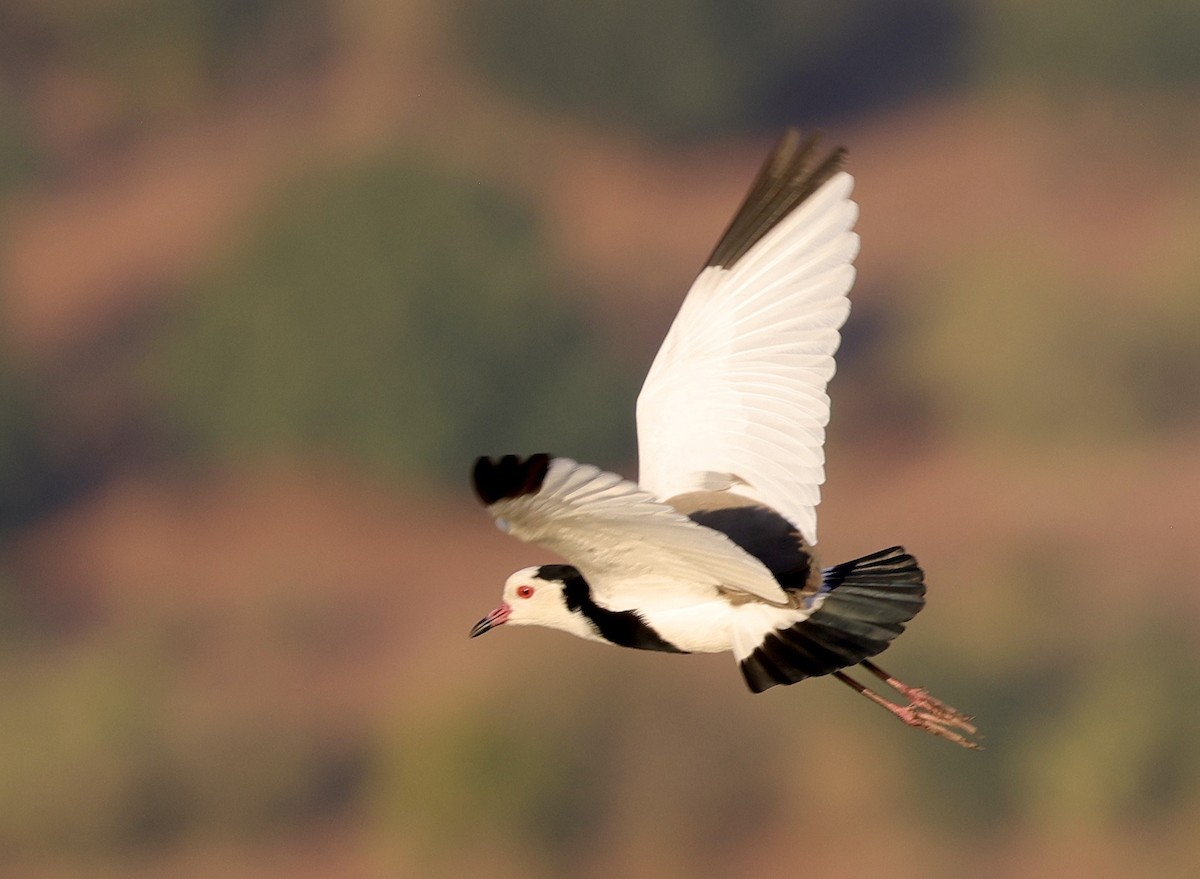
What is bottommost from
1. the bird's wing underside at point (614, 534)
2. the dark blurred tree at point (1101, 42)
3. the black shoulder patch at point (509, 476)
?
the bird's wing underside at point (614, 534)

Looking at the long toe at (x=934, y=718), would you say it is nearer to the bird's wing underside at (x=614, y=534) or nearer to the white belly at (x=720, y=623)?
the white belly at (x=720, y=623)

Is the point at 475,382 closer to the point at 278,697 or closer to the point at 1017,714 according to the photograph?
the point at 278,697

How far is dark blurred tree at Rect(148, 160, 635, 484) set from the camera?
666 inches

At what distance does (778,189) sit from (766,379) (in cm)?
54

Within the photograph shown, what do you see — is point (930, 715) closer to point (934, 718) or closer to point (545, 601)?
point (934, 718)

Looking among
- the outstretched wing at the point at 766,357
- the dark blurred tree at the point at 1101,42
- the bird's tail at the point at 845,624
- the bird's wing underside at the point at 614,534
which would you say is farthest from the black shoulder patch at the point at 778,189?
the dark blurred tree at the point at 1101,42

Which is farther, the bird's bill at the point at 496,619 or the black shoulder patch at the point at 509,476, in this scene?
the bird's bill at the point at 496,619

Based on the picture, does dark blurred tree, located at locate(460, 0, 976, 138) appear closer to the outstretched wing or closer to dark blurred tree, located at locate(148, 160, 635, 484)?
dark blurred tree, located at locate(148, 160, 635, 484)

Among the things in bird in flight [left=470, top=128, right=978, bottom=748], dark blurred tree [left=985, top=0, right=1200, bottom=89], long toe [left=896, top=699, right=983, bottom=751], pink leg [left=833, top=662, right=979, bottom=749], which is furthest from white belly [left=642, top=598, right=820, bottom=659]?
dark blurred tree [left=985, top=0, right=1200, bottom=89]

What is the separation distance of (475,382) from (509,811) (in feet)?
16.8

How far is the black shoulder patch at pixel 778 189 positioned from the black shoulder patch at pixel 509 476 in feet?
5.45

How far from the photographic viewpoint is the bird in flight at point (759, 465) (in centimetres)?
498

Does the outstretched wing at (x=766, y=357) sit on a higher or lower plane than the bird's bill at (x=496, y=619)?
higher

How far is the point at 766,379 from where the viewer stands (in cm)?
541
